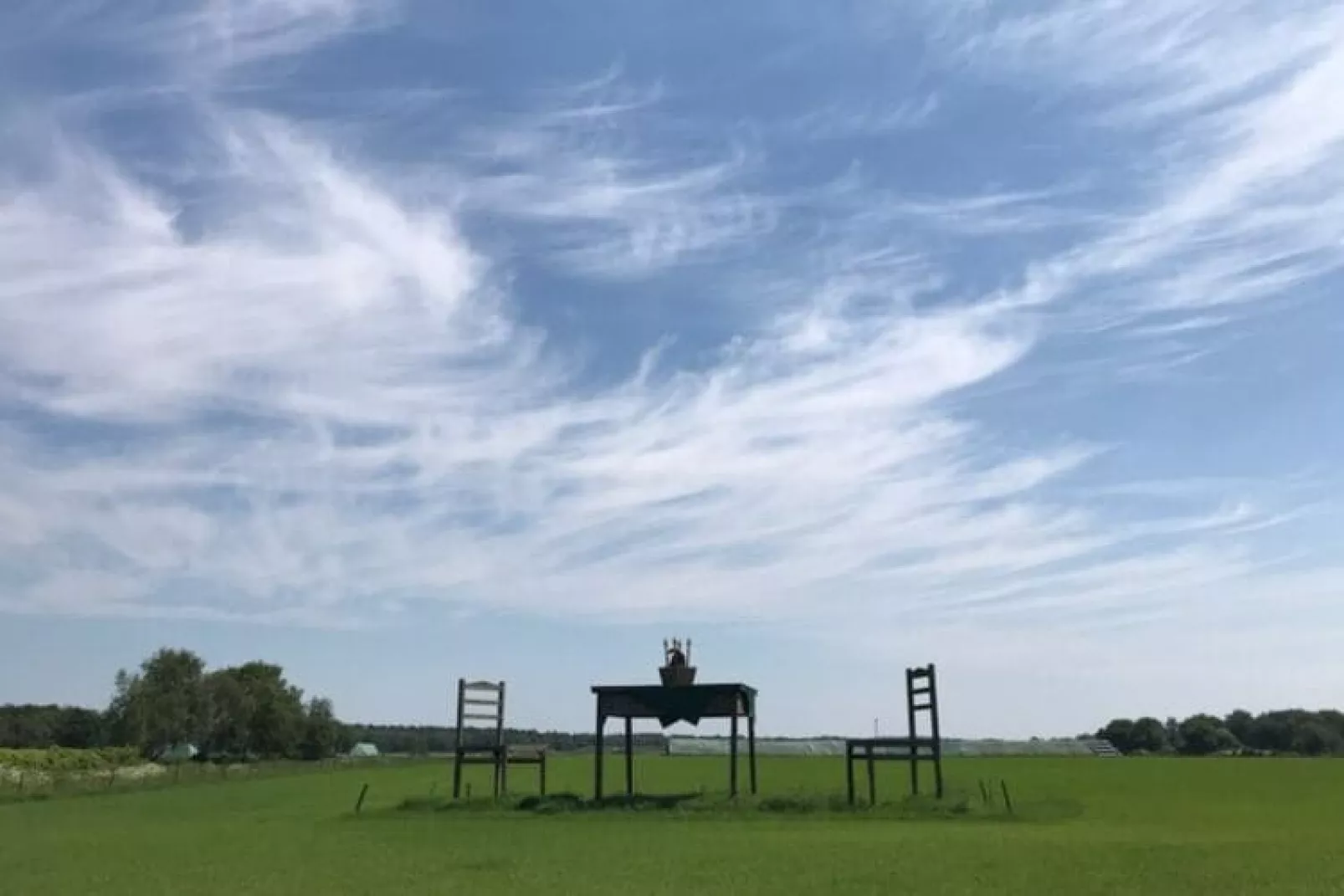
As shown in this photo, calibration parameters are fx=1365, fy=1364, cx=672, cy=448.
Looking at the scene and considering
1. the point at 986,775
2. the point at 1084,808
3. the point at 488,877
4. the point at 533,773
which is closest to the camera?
the point at 488,877

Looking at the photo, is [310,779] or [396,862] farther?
[310,779]

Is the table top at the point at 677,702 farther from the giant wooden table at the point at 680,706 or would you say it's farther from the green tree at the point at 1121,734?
the green tree at the point at 1121,734

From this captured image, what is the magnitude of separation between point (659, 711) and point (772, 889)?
427 inches

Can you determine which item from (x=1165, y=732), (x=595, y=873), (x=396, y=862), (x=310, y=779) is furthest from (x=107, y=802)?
(x=1165, y=732)

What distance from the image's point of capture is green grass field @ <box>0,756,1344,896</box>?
10789 mm

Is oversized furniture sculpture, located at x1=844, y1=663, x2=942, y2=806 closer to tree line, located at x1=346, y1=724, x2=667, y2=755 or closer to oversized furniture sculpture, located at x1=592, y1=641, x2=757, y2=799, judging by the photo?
oversized furniture sculpture, located at x1=592, y1=641, x2=757, y2=799

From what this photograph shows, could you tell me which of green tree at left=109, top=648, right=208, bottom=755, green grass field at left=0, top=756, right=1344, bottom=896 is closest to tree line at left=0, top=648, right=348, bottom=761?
green tree at left=109, top=648, right=208, bottom=755

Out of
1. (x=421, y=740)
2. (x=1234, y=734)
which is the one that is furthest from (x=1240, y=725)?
(x=421, y=740)

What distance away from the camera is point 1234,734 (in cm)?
13025

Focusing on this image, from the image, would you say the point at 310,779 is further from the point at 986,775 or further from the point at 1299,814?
the point at 1299,814

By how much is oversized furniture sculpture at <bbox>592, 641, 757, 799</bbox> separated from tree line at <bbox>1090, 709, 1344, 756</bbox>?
106 metres

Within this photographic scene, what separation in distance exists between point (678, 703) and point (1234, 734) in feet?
406

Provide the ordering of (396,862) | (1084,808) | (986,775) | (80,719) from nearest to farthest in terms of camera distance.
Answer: (396,862)
(1084,808)
(986,775)
(80,719)

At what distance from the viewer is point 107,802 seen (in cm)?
2978
